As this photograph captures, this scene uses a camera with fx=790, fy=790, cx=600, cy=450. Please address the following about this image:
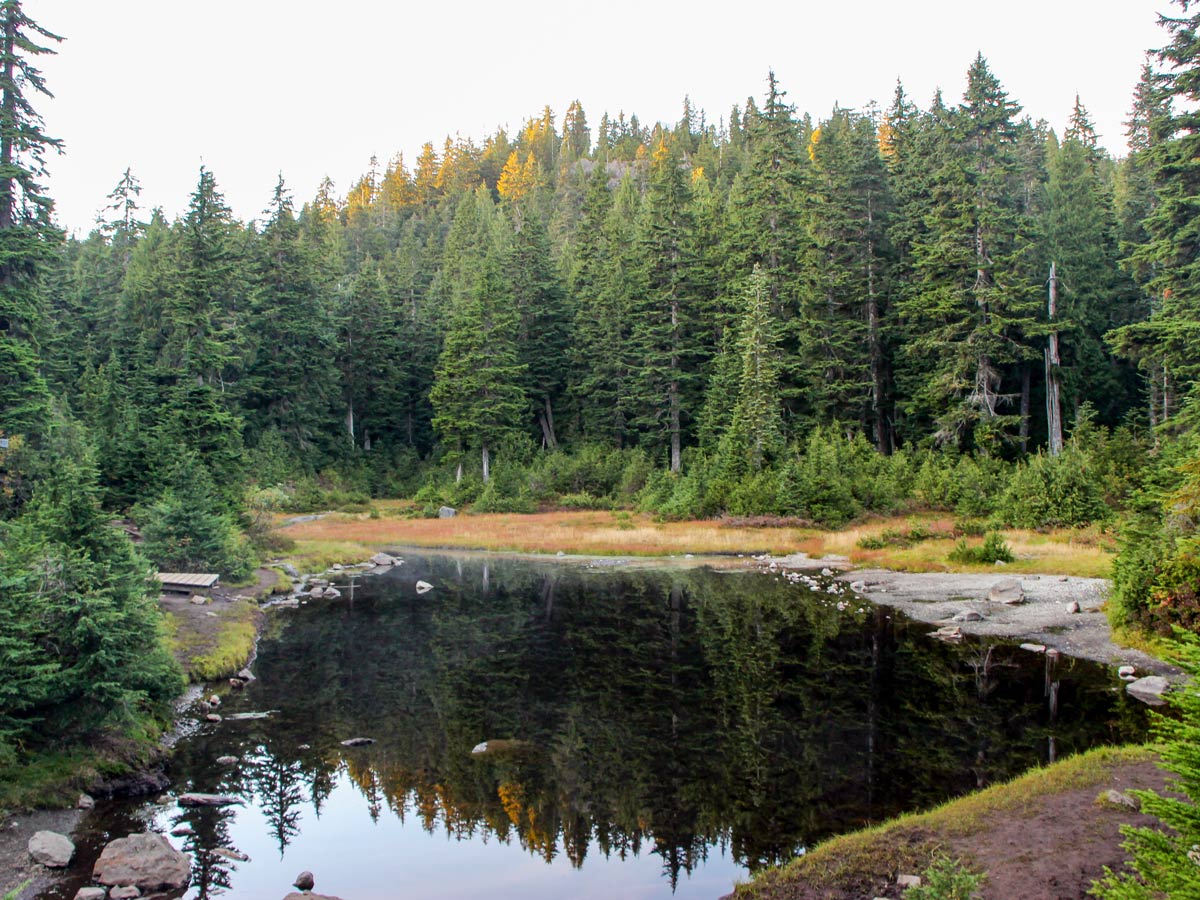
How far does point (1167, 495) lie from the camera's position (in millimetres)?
16703

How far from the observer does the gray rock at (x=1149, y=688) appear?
14844 mm

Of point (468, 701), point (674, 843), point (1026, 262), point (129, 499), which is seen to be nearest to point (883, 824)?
point (674, 843)

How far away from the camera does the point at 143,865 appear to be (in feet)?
32.7

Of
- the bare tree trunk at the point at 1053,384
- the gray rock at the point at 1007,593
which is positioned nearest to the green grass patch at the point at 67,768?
the gray rock at the point at 1007,593

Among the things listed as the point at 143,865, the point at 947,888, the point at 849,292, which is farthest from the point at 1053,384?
the point at 143,865

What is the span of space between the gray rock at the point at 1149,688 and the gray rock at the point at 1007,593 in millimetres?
8171

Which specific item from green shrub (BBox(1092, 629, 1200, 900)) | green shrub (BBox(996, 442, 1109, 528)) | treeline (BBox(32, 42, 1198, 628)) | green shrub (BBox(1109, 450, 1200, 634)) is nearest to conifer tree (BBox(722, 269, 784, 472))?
treeline (BBox(32, 42, 1198, 628))

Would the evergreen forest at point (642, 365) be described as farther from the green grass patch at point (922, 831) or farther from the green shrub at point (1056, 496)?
the green grass patch at point (922, 831)

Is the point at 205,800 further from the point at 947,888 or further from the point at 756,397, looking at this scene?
the point at 756,397

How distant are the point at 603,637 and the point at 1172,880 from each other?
20101 mm

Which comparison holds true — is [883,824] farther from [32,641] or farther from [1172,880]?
[32,641]

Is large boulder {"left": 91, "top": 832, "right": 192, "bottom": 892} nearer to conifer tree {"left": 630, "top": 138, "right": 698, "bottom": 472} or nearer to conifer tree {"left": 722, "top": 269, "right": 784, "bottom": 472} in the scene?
conifer tree {"left": 722, "top": 269, "right": 784, "bottom": 472}

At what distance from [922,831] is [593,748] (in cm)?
652

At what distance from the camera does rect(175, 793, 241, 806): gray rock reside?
A: 12.4 m
